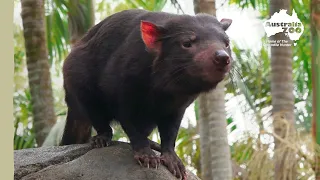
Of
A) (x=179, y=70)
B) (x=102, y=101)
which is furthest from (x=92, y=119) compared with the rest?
(x=179, y=70)

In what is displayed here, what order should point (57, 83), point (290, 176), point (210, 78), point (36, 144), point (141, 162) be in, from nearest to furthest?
point (210, 78)
point (141, 162)
point (290, 176)
point (36, 144)
point (57, 83)

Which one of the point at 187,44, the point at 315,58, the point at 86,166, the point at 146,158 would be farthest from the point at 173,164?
the point at 315,58

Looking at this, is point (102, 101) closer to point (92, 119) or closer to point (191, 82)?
point (92, 119)

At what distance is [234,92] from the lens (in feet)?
12.3

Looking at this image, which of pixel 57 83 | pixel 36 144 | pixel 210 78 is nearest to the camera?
pixel 210 78

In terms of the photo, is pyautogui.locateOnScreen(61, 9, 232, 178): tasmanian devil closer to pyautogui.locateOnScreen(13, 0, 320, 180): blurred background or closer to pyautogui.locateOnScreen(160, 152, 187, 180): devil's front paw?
pyautogui.locateOnScreen(160, 152, 187, 180): devil's front paw

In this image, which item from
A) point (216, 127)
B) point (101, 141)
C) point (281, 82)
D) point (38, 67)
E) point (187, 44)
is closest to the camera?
point (187, 44)

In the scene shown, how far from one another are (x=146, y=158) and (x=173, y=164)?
0.38 ft

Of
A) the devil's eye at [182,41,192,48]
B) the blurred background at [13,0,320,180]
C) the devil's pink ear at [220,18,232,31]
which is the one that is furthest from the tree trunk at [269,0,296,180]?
the devil's eye at [182,41,192,48]

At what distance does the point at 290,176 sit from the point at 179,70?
162 cm

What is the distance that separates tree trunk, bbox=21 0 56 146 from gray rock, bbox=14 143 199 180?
94cm

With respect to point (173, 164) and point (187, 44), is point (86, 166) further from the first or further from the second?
point (187, 44)

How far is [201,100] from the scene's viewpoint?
3900 mm

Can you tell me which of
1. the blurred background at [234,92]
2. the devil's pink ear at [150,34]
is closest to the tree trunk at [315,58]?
the blurred background at [234,92]
